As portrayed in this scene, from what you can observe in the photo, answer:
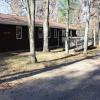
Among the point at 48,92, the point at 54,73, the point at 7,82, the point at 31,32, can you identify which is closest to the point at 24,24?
the point at 31,32

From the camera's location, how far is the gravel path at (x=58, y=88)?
8.62 m

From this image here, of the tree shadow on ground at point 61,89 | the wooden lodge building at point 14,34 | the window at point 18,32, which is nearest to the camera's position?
the tree shadow on ground at point 61,89

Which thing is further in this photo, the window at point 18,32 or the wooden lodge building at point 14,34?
the window at point 18,32

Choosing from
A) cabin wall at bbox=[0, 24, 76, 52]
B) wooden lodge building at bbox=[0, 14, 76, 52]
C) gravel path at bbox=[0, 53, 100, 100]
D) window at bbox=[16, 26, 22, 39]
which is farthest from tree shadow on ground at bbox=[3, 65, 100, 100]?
window at bbox=[16, 26, 22, 39]

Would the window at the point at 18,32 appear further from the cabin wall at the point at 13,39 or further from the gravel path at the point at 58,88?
the gravel path at the point at 58,88

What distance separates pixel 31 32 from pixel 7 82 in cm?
614

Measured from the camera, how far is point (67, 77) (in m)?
12.3

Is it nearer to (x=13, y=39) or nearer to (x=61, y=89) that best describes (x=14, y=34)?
(x=13, y=39)

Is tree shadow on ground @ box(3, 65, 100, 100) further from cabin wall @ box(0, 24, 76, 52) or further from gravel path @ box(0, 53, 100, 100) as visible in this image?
cabin wall @ box(0, 24, 76, 52)

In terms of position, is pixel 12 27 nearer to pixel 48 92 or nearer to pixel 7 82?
pixel 7 82

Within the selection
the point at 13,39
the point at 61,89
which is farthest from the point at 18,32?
the point at 61,89

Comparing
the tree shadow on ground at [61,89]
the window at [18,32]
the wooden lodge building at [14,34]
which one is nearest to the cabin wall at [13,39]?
the wooden lodge building at [14,34]

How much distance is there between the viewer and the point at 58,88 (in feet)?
32.4

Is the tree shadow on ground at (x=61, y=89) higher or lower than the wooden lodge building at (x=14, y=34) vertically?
lower
